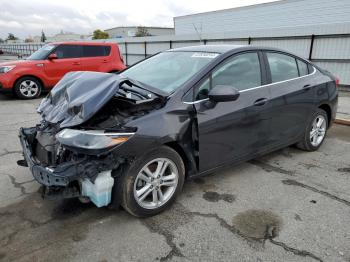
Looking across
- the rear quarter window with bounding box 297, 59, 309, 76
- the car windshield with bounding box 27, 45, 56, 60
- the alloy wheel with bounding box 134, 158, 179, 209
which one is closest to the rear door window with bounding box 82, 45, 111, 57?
the car windshield with bounding box 27, 45, 56, 60

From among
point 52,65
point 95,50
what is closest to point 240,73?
point 52,65

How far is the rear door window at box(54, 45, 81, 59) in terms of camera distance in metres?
9.74

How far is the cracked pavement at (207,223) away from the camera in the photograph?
2.45 meters

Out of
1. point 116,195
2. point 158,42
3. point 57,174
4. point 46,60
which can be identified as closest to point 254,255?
point 116,195

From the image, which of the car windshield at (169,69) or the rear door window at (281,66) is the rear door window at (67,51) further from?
the rear door window at (281,66)

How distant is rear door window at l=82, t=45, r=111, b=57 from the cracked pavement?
7104 mm

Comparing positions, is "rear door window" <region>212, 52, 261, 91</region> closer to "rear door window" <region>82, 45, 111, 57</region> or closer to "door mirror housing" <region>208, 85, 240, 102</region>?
"door mirror housing" <region>208, 85, 240, 102</region>

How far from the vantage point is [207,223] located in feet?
9.34

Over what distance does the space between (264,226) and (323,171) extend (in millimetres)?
1724

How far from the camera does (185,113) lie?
2.95 metres

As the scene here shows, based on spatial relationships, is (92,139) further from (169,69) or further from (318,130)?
(318,130)

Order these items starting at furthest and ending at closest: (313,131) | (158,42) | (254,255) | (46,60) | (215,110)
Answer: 1. (158,42)
2. (46,60)
3. (313,131)
4. (215,110)
5. (254,255)

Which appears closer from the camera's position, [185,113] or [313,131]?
[185,113]

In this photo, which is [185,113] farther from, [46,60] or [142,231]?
[46,60]
